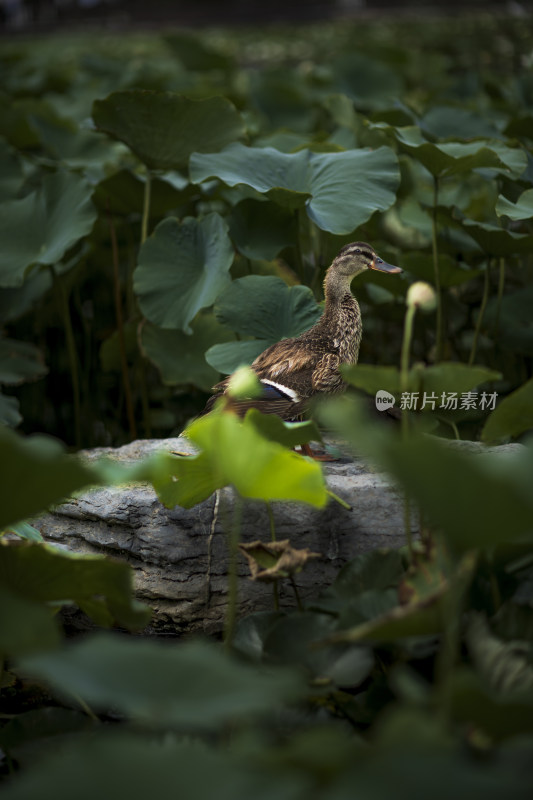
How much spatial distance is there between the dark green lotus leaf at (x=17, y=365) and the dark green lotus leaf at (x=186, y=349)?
1.22 feet

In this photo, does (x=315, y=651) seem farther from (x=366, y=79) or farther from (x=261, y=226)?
(x=366, y=79)

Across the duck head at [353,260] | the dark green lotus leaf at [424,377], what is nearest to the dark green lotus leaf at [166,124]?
the duck head at [353,260]

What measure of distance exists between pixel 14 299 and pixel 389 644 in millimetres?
1829

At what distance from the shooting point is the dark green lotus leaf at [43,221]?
7.29ft

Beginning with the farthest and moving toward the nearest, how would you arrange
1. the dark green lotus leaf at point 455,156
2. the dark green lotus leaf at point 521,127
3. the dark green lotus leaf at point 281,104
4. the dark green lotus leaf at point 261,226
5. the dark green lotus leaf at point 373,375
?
the dark green lotus leaf at point 281,104
the dark green lotus leaf at point 521,127
the dark green lotus leaf at point 261,226
the dark green lotus leaf at point 455,156
the dark green lotus leaf at point 373,375

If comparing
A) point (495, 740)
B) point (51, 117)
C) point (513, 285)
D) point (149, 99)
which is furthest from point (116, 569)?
point (51, 117)

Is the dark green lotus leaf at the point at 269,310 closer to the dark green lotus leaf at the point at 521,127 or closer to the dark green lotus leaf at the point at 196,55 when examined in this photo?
the dark green lotus leaf at the point at 521,127

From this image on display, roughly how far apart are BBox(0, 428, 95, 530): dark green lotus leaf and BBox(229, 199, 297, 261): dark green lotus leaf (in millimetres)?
1238

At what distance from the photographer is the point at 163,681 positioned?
0.76 metres

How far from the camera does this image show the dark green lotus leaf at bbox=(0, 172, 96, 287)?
222cm

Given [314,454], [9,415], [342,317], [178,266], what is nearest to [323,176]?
[178,266]

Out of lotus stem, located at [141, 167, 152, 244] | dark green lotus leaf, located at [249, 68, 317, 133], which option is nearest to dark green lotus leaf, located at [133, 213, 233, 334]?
lotus stem, located at [141, 167, 152, 244]

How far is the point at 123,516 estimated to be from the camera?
1573mm

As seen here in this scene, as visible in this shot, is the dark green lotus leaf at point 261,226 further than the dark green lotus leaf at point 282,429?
Yes
